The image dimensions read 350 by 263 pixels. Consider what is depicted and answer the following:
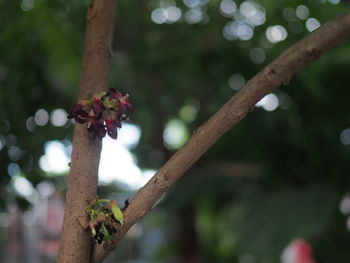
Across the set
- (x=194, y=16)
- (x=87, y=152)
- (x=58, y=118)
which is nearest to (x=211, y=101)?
(x=194, y=16)

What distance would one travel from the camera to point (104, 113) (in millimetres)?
549

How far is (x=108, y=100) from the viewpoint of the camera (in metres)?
0.55

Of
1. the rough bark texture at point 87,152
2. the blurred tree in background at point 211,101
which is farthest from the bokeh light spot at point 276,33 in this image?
the rough bark texture at point 87,152

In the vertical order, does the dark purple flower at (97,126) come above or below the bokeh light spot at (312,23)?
above

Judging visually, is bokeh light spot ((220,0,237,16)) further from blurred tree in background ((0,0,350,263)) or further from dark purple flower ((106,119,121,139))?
dark purple flower ((106,119,121,139))

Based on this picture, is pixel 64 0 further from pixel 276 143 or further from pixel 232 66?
pixel 276 143

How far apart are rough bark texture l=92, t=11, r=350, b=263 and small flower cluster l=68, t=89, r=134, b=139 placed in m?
0.07

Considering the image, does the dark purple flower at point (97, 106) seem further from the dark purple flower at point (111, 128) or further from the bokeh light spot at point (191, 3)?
the bokeh light spot at point (191, 3)

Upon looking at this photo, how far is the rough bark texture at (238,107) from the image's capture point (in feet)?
1.48

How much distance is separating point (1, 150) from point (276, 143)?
0.86 metres

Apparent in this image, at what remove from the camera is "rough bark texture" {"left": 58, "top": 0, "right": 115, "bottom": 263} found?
54cm

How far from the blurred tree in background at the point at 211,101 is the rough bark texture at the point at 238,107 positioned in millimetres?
602

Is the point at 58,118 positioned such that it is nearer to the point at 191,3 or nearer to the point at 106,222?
the point at 191,3

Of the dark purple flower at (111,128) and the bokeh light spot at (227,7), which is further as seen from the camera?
the bokeh light spot at (227,7)
